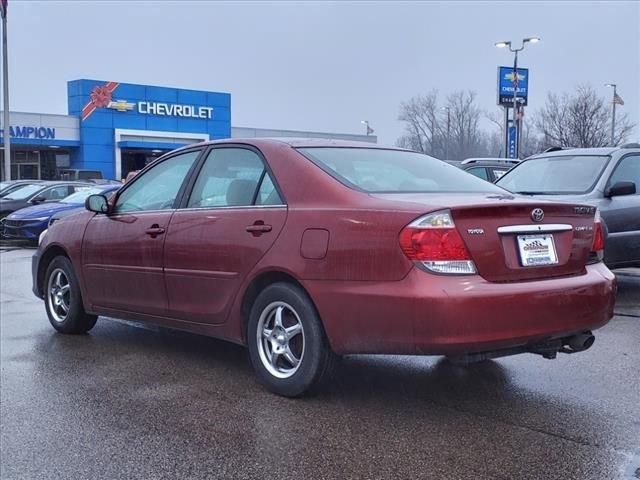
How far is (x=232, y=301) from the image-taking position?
15.5 ft

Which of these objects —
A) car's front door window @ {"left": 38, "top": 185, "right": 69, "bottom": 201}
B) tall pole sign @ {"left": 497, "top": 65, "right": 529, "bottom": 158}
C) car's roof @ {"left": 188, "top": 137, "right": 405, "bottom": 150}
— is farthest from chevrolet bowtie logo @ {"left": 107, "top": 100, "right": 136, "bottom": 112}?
car's roof @ {"left": 188, "top": 137, "right": 405, "bottom": 150}

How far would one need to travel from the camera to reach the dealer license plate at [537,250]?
13.1ft

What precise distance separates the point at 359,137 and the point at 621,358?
48237 millimetres

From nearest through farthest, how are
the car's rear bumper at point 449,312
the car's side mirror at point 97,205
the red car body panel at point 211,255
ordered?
the car's rear bumper at point 449,312
the red car body panel at point 211,255
the car's side mirror at point 97,205

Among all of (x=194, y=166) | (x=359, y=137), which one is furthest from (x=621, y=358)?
(x=359, y=137)

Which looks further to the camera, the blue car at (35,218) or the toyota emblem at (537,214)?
the blue car at (35,218)

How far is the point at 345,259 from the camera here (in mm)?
4059

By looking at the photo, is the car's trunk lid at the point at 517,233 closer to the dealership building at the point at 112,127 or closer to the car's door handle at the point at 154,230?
the car's door handle at the point at 154,230

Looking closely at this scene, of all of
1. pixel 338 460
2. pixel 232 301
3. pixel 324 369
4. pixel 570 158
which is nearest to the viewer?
pixel 338 460

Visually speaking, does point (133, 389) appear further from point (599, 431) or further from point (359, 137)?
point (359, 137)

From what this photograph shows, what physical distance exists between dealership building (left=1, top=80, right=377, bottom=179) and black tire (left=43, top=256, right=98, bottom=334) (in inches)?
1342

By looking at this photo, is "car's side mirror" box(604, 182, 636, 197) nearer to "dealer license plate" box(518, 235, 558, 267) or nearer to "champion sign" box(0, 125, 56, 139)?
"dealer license plate" box(518, 235, 558, 267)

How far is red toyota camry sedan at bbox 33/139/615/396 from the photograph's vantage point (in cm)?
381

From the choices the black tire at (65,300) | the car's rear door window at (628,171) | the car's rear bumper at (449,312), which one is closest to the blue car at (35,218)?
the black tire at (65,300)
